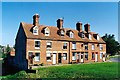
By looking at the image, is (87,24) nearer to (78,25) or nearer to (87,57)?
(78,25)

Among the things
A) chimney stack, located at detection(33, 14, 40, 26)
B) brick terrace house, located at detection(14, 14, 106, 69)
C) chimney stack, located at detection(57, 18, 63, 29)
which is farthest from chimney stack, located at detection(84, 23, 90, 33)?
chimney stack, located at detection(33, 14, 40, 26)

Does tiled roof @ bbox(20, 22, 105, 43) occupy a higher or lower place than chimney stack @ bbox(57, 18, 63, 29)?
lower

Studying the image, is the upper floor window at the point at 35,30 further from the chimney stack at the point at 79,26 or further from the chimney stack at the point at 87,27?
the chimney stack at the point at 87,27

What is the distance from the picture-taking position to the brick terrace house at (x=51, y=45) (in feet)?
109

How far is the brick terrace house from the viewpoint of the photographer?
33250mm

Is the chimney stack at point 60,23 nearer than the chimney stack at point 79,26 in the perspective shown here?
Yes

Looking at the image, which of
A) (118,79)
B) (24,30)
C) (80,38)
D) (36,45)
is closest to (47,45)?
(36,45)

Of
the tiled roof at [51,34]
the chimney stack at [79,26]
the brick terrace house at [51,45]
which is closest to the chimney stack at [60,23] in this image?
the brick terrace house at [51,45]

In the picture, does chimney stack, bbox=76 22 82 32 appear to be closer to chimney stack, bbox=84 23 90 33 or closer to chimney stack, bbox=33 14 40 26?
chimney stack, bbox=84 23 90 33

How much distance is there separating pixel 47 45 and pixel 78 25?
39.4 feet

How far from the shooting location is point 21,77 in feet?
79.5

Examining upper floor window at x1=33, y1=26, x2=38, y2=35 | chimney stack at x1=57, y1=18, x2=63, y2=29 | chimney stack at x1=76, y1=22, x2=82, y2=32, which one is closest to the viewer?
upper floor window at x1=33, y1=26, x2=38, y2=35

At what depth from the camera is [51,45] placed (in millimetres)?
35562

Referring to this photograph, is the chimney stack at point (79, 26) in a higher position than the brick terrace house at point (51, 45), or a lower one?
higher
